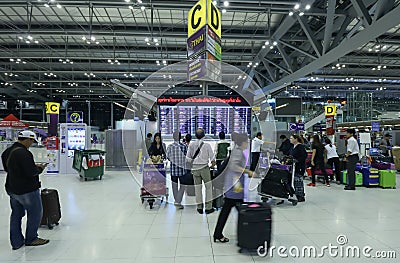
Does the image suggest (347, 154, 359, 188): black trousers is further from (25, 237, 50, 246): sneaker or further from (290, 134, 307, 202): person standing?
(25, 237, 50, 246): sneaker

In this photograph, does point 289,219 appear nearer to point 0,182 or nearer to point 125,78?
point 0,182

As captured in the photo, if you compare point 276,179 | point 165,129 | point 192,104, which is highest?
point 192,104

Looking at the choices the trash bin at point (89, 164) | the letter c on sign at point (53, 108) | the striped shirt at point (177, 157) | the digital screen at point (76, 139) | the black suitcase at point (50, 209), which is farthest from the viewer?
the letter c on sign at point (53, 108)

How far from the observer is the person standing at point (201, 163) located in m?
5.45

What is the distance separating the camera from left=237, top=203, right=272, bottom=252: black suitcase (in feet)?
11.9

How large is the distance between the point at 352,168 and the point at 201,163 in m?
4.45

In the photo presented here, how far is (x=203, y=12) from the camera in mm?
5242

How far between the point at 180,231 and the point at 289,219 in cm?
192

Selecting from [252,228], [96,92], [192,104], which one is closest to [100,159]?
[192,104]

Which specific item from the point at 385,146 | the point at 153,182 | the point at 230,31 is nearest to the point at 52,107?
the point at 230,31

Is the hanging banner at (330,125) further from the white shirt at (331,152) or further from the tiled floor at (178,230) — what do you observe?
the tiled floor at (178,230)

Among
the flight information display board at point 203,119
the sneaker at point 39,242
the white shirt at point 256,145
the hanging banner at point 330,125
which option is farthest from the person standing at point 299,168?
the hanging banner at point 330,125

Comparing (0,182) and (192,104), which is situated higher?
(192,104)

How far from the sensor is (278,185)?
19.7 feet
